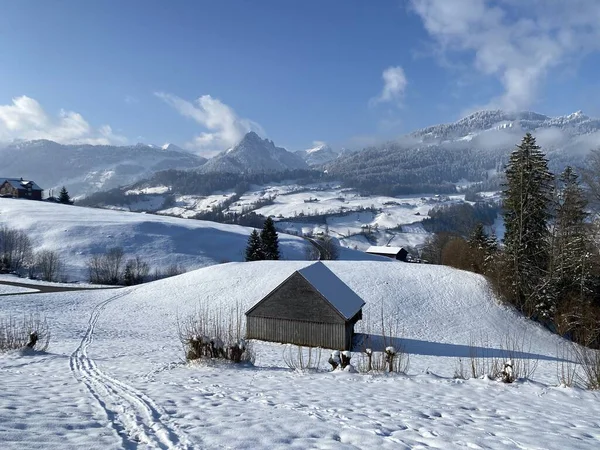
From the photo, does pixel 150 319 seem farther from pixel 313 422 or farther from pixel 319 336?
pixel 313 422

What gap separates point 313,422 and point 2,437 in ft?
16.7

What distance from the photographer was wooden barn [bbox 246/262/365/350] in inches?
1113

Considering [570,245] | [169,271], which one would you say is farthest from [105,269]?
[570,245]

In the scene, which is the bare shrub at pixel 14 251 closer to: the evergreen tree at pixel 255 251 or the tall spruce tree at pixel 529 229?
the evergreen tree at pixel 255 251

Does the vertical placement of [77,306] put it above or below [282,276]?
below

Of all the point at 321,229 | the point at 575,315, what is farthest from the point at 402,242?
the point at 575,315

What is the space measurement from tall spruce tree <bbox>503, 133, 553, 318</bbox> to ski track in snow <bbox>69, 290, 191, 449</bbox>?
120 feet

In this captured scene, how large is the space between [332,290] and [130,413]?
73.8 ft

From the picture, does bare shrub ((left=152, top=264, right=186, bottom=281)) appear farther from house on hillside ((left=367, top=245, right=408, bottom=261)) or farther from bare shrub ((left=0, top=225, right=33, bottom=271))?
house on hillside ((left=367, top=245, right=408, bottom=261))

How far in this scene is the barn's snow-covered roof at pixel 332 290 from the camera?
28.5 m

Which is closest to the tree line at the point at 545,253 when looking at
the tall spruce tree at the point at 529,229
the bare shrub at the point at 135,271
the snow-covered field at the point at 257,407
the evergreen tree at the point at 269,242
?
the tall spruce tree at the point at 529,229

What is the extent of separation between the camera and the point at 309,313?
95.3 ft

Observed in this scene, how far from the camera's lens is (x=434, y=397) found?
10.4 meters

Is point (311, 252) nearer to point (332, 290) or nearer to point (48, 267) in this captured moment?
point (48, 267)
